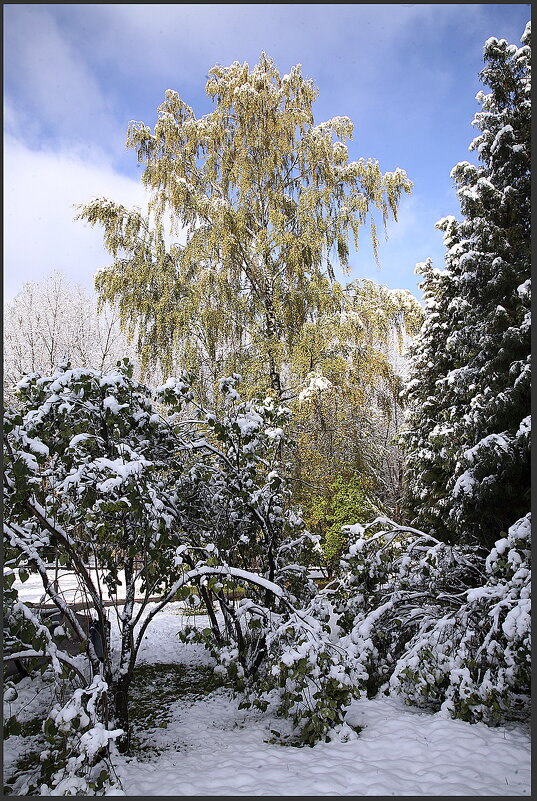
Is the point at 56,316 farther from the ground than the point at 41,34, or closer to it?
farther from the ground

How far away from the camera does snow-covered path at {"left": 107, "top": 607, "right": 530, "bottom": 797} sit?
295 centimetres

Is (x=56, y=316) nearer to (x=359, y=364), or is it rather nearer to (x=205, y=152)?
(x=205, y=152)

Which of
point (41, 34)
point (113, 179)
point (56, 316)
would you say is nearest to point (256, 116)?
point (113, 179)

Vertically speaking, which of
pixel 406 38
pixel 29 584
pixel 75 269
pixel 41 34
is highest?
pixel 75 269

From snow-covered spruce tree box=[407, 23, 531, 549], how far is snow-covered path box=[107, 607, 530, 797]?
343cm

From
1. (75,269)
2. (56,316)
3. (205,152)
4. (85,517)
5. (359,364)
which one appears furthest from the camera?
(75,269)

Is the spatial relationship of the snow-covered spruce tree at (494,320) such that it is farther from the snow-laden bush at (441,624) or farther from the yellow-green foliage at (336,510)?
the snow-laden bush at (441,624)

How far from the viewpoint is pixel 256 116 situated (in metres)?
8.77

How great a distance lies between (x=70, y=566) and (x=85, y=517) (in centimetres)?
41

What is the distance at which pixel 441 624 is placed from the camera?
13.1ft

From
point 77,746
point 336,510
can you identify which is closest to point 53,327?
point 336,510

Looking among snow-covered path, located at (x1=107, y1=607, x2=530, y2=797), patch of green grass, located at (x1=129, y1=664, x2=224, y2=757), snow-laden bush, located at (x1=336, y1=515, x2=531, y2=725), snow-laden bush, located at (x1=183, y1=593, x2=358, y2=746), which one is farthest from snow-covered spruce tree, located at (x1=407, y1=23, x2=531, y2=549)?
patch of green grass, located at (x1=129, y1=664, x2=224, y2=757)

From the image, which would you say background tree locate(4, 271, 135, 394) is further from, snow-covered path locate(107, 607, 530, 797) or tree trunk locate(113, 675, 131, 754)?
snow-covered path locate(107, 607, 530, 797)

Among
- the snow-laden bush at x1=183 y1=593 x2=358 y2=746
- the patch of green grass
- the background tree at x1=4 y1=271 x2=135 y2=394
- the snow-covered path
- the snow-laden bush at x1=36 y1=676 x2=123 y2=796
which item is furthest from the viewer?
the background tree at x1=4 y1=271 x2=135 y2=394
